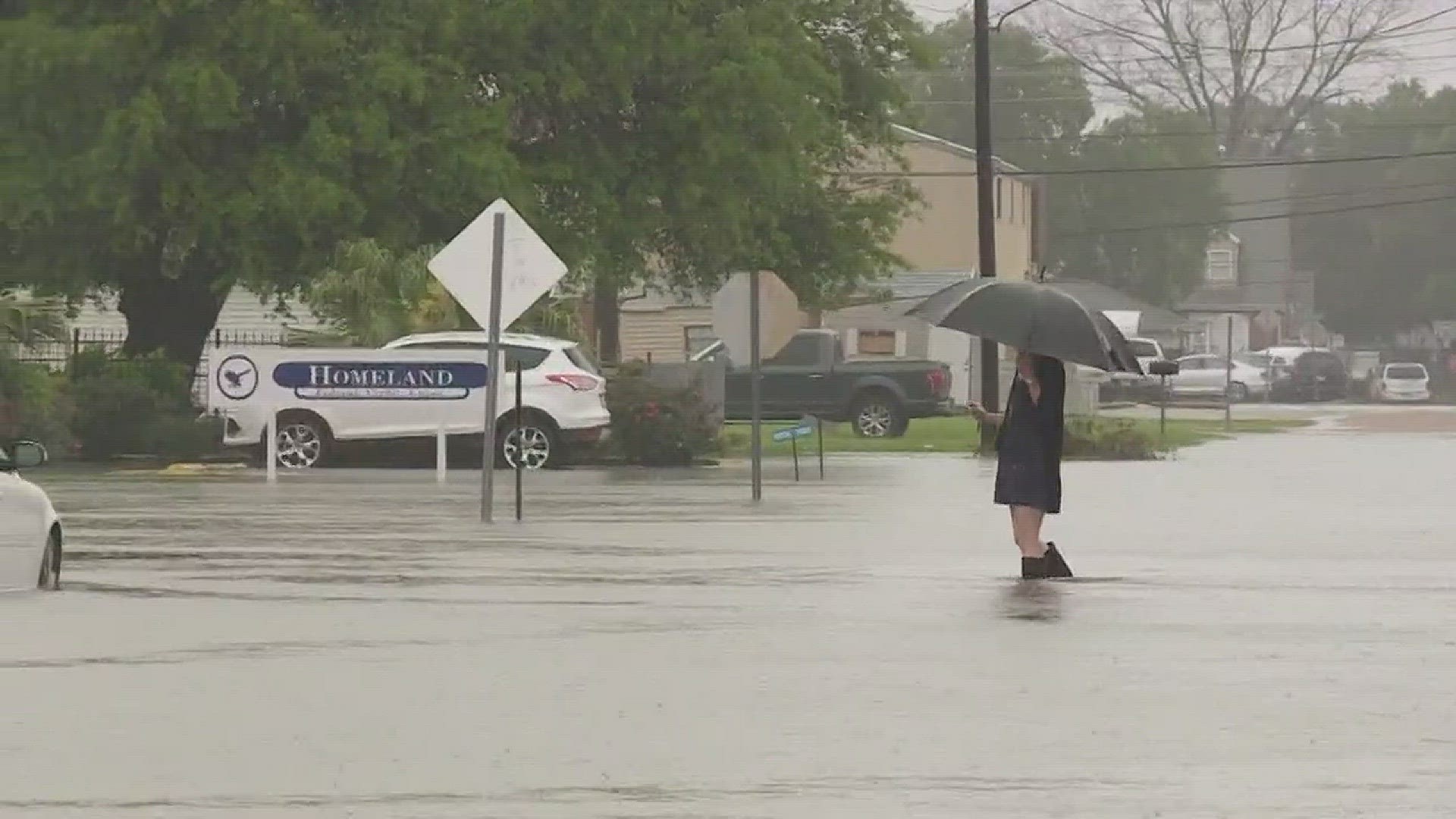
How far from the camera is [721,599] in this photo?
1667 centimetres

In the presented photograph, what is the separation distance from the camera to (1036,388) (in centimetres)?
1828

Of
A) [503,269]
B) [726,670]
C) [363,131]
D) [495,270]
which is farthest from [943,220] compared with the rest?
[726,670]

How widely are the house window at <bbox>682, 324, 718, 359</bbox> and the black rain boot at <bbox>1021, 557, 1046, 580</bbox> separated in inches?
2009

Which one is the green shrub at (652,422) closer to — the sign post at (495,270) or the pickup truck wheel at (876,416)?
the sign post at (495,270)

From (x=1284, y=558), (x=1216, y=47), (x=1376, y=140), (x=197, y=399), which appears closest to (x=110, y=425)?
(x=197, y=399)

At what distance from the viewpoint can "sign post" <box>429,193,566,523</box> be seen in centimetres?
2456

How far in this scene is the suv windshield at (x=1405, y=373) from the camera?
300 feet

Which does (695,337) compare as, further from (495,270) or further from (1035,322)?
(1035,322)

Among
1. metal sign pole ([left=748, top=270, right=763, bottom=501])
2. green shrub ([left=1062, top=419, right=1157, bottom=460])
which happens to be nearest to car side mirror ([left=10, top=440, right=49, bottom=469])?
metal sign pole ([left=748, top=270, right=763, bottom=501])

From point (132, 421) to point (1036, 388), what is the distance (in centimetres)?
2135

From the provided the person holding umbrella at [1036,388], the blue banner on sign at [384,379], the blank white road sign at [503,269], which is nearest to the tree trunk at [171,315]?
the blue banner on sign at [384,379]

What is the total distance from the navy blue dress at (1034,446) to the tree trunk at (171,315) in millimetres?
25184

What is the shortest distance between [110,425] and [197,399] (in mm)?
3247

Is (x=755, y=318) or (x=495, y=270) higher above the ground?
(x=495, y=270)
